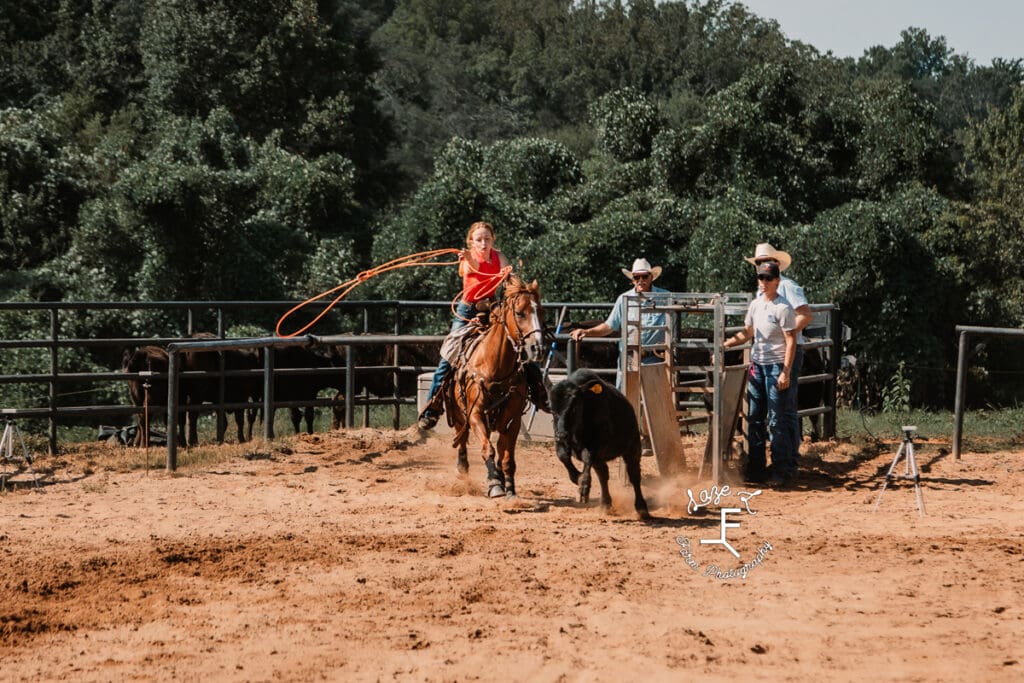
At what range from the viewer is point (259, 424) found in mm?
17172

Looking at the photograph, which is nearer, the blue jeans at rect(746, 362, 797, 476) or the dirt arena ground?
the dirt arena ground

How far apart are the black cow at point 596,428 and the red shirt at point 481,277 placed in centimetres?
121

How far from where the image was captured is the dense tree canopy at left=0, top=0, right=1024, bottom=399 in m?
21.9

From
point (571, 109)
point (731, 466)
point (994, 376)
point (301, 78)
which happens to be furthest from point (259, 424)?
point (571, 109)

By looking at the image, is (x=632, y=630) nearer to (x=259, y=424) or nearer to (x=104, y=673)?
(x=104, y=673)

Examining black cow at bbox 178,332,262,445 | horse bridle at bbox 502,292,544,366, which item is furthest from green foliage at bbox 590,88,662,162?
horse bridle at bbox 502,292,544,366

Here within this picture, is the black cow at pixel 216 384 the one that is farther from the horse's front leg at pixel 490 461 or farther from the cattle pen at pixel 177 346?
the horse's front leg at pixel 490 461

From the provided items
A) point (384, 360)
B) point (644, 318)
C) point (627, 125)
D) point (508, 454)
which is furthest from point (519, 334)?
point (627, 125)

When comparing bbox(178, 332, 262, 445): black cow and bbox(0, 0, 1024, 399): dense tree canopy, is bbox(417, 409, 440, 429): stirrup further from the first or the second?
bbox(0, 0, 1024, 399): dense tree canopy

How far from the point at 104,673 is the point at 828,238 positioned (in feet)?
57.2

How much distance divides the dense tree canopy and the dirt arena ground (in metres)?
7.81

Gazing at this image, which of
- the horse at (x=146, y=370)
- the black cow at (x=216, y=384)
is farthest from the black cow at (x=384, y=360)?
the horse at (x=146, y=370)

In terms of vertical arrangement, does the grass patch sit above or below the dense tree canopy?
below

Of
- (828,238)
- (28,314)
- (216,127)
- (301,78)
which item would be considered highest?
(301,78)
